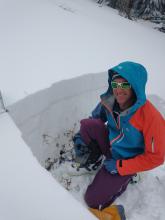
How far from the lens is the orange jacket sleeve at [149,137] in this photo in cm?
193

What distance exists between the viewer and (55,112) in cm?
254

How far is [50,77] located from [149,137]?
107 cm

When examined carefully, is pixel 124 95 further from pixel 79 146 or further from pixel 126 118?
pixel 79 146

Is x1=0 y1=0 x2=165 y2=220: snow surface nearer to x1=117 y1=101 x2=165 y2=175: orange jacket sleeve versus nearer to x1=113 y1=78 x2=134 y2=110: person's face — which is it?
x1=117 y1=101 x2=165 y2=175: orange jacket sleeve

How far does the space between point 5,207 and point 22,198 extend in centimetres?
9

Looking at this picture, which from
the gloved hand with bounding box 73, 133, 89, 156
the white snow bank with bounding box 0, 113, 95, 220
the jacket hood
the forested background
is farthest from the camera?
the forested background

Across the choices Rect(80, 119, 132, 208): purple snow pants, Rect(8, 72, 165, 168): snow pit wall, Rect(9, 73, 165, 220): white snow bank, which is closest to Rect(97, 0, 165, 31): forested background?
Rect(8, 72, 165, 168): snow pit wall

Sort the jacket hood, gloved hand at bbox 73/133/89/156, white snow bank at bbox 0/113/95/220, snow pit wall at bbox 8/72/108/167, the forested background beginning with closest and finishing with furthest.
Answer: white snow bank at bbox 0/113/95/220
the jacket hood
snow pit wall at bbox 8/72/108/167
gloved hand at bbox 73/133/89/156
the forested background

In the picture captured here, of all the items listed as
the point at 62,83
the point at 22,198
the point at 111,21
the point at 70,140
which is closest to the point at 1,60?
the point at 62,83

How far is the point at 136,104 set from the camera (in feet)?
6.44

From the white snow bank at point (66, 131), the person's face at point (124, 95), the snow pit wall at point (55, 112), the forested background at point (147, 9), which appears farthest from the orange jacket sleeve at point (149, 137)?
the forested background at point (147, 9)

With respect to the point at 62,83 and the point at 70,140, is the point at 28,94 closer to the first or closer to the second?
the point at 62,83

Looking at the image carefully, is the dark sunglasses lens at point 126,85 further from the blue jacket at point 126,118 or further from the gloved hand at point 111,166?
the gloved hand at point 111,166

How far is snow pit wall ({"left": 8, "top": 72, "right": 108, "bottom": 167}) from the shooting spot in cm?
219
